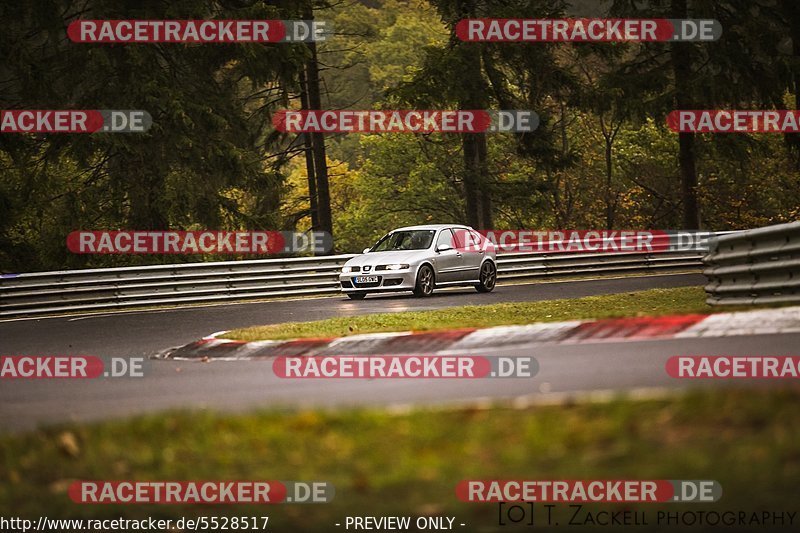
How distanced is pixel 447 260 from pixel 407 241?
1.08 m

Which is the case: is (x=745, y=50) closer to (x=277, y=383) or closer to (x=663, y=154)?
(x=663, y=154)

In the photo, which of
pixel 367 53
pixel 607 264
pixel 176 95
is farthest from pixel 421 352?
pixel 367 53

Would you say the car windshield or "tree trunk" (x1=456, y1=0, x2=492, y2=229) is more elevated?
"tree trunk" (x1=456, y1=0, x2=492, y2=229)

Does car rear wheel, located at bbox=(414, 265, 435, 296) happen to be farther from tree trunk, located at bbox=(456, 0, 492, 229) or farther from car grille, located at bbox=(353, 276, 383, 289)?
tree trunk, located at bbox=(456, 0, 492, 229)

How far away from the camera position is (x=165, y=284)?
1115 inches

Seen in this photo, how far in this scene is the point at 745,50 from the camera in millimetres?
41500

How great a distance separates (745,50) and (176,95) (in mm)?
19136

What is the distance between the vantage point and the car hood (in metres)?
26.0

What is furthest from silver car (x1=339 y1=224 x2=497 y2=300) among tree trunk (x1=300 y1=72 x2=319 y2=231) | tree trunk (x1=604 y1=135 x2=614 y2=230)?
tree trunk (x1=604 y1=135 x2=614 y2=230)

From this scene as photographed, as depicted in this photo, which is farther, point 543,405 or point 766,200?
point 766,200

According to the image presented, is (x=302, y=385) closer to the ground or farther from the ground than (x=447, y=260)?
closer to the ground

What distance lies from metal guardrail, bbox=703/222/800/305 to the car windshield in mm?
9981
